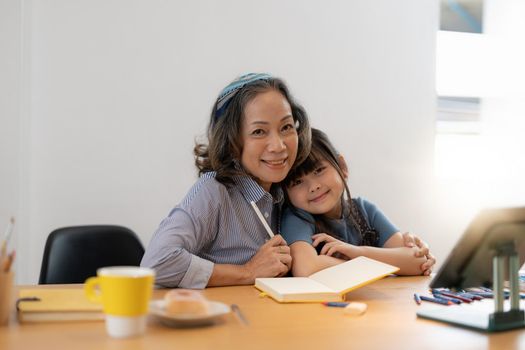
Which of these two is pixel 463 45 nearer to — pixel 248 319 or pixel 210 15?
pixel 210 15

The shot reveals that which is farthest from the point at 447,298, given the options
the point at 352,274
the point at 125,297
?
the point at 125,297

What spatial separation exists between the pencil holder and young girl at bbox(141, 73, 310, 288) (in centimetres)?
50

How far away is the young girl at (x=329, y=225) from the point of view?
1701mm

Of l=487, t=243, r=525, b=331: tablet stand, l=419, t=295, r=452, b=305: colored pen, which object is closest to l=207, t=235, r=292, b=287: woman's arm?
l=419, t=295, r=452, b=305: colored pen

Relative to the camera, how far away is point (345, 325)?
111 cm

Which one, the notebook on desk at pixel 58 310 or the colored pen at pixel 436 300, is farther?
the colored pen at pixel 436 300

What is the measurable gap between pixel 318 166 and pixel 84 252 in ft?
3.03

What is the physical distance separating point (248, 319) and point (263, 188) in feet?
2.47

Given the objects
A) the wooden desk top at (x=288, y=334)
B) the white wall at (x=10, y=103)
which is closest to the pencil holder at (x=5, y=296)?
the wooden desk top at (x=288, y=334)

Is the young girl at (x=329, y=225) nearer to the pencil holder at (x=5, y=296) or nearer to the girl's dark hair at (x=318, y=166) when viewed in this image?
the girl's dark hair at (x=318, y=166)

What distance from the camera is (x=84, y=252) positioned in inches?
87.7

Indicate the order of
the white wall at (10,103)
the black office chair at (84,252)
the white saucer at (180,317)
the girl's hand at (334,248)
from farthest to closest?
1. the white wall at (10,103)
2. the black office chair at (84,252)
3. the girl's hand at (334,248)
4. the white saucer at (180,317)

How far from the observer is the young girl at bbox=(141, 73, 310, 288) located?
1.62 meters

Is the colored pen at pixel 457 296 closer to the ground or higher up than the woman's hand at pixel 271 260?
closer to the ground
